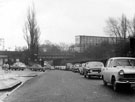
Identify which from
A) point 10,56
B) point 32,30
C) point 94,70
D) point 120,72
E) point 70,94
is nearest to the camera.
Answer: point 70,94

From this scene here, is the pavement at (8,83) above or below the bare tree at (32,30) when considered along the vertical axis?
below

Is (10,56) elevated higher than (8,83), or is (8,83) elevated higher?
(10,56)

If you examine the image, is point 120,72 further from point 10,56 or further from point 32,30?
point 10,56

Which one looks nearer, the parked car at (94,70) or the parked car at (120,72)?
the parked car at (120,72)

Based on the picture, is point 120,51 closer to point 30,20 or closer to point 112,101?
point 30,20

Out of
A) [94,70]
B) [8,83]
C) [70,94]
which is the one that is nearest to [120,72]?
[70,94]

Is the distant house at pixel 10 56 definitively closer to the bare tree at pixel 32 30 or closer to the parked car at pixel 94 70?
the bare tree at pixel 32 30

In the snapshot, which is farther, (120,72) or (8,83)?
(8,83)

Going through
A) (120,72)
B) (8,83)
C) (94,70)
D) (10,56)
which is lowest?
(8,83)

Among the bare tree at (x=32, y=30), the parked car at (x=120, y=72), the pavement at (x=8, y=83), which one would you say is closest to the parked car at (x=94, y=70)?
the pavement at (x=8, y=83)

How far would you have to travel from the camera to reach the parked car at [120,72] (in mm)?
13984

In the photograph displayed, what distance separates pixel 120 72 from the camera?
46.4ft

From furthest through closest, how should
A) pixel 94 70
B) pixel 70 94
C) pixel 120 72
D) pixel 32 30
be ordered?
pixel 32 30 → pixel 94 70 → pixel 120 72 → pixel 70 94

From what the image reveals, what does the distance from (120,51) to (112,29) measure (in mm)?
20755
